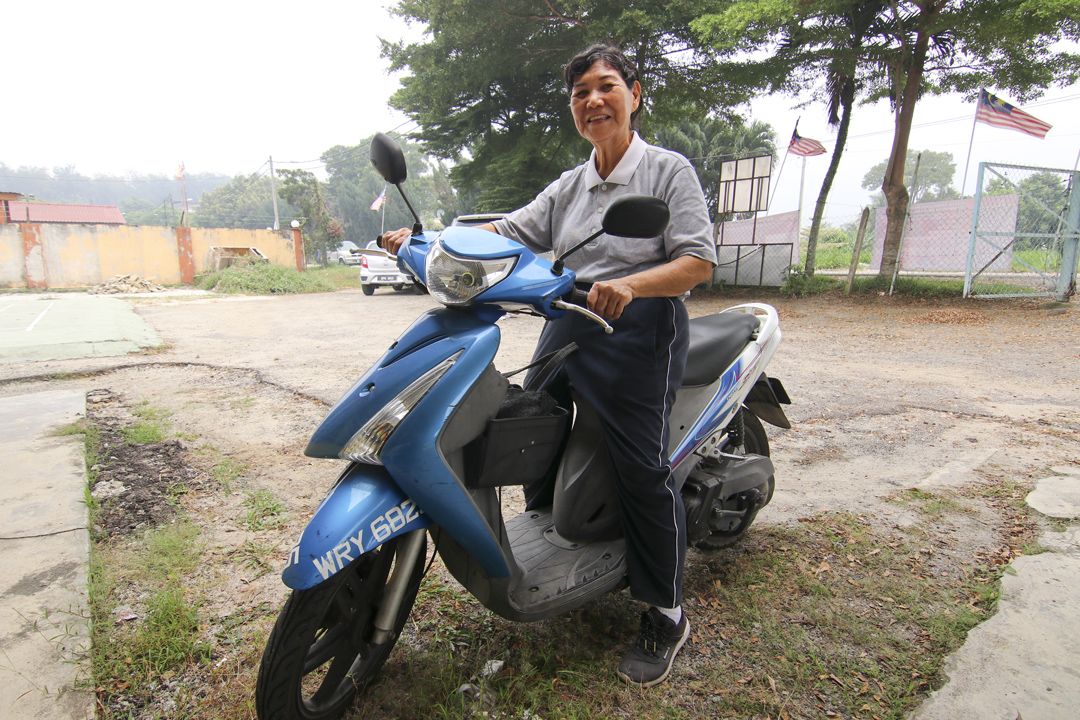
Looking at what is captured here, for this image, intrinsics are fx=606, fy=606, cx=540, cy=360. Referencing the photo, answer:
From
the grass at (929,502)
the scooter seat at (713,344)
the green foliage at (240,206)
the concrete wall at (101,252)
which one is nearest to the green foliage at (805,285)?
the grass at (929,502)

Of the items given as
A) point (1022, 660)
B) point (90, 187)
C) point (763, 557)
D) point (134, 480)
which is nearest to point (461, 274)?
point (763, 557)

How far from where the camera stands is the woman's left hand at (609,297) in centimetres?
150

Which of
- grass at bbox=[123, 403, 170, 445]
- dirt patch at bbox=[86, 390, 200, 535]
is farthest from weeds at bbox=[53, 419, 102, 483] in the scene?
grass at bbox=[123, 403, 170, 445]

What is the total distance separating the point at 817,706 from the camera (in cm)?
165

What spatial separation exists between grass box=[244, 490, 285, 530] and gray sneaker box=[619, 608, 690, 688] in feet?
5.34

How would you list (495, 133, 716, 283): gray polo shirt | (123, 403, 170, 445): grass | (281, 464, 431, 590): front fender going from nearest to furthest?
(281, 464, 431, 590): front fender
(495, 133, 716, 283): gray polo shirt
(123, 403, 170, 445): grass

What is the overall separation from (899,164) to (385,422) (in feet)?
43.6

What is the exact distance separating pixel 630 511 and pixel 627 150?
1074mm

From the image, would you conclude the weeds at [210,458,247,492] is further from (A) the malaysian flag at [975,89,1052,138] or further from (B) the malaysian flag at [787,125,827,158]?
(B) the malaysian flag at [787,125,827,158]

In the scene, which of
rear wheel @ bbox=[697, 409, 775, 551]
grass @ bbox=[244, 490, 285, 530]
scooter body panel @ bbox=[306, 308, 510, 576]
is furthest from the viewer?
grass @ bbox=[244, 490, 285, 530]

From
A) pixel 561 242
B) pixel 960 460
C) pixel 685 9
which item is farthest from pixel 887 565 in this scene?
pixel 685 9

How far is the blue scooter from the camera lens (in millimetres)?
1391

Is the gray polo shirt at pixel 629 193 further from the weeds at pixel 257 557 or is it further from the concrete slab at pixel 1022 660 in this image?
the weeds at pixel 257 557

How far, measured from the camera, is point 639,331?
1.70 meters
